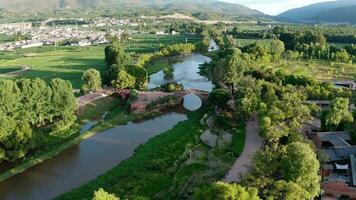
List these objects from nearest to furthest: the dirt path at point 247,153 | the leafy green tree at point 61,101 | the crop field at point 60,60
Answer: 1. the dirt path at point 247,153
2. the leafy green tree at point 61,101
3. the crop field at point 60,60

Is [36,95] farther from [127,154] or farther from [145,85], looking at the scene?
[145,85]

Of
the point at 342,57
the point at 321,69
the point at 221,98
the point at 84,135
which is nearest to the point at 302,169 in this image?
the point at 221,98

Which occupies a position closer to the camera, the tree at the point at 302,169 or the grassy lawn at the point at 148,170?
the tree at the point at 302,169

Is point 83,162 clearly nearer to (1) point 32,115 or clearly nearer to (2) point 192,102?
(1) point 32,115

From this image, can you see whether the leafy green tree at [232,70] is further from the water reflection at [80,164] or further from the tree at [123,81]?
the tree at [123,81]

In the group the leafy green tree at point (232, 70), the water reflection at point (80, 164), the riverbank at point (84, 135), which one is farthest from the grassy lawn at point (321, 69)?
the water reflection at point (80, 164)

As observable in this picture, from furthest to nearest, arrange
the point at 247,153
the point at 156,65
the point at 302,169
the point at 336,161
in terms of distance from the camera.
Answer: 1. the point at 156,65
2. the point at 247,153
3. the point at 336,161
4. the point at 302,169
